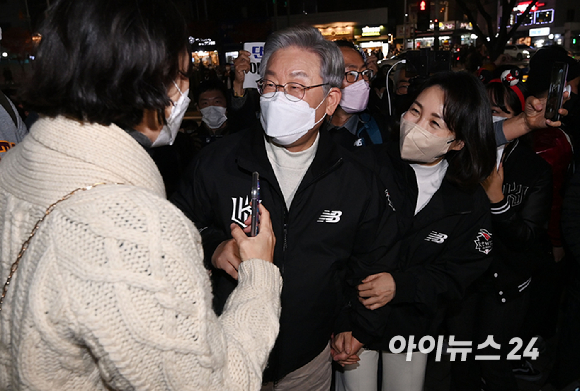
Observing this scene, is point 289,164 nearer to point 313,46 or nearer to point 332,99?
point 332,99

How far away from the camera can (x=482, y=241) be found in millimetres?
2385

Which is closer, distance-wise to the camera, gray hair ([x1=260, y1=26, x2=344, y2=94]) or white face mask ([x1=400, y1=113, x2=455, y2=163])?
gray hair ([x1=260, y1=26, x2=344, y2=94])

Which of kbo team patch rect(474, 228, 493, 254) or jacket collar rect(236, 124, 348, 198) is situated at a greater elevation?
jacket collar rect(236, 124, 348, 198)

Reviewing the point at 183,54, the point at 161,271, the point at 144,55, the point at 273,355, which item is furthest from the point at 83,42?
the point at 273,355

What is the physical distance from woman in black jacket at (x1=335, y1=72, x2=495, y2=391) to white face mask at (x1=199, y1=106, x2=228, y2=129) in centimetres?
291

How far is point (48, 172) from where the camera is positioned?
2.96ft

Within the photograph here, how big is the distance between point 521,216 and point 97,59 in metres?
2.71

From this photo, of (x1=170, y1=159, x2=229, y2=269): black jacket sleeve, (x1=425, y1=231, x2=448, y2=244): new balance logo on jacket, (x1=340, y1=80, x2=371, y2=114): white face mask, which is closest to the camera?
(x1=170, y1=159, x2=229, y2=269): black jacket sleeve

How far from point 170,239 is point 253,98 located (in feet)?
12.6

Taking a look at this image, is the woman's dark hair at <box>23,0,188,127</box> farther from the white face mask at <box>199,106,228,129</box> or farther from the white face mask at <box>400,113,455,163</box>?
the white face mask at <box>199,106,228,129</box>

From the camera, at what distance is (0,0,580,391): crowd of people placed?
2.85 feet

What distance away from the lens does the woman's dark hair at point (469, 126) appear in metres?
2.38

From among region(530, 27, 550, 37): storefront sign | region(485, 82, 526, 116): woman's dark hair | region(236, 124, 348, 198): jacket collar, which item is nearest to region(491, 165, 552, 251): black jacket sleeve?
region(485, 82, 526, 116): woman's dark hair

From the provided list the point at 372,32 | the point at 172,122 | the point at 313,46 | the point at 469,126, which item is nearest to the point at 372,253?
the point at 469,126
